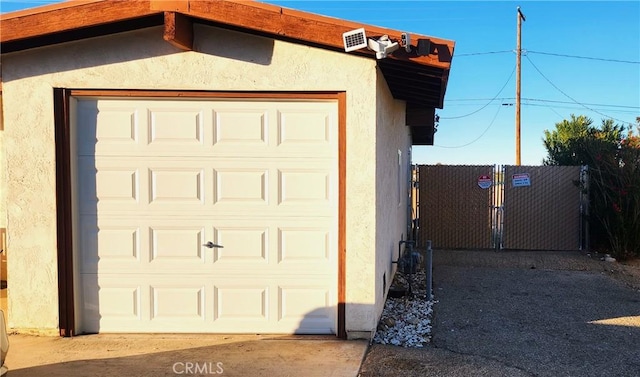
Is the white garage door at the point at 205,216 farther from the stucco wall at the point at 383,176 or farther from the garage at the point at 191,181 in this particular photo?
the stucco wall at the point at 383,176

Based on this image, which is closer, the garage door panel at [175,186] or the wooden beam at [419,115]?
the garage door panel at [175,186]

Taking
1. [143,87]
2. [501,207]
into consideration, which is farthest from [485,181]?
[143,87]

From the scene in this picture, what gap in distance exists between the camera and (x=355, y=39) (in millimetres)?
4602

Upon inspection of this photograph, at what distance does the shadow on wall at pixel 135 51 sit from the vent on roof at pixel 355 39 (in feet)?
2.71

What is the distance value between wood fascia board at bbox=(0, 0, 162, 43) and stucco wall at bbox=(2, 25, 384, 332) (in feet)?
0.98

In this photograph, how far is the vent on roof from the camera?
4.56 m

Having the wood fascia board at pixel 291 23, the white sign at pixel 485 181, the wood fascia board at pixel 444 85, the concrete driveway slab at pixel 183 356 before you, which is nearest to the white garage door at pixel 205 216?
the concrete driveway slab at pixel 183 356

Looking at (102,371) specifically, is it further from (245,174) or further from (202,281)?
(245,174)

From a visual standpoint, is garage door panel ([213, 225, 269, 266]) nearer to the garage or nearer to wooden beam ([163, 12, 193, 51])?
the garage

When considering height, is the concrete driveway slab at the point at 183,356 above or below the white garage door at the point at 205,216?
below

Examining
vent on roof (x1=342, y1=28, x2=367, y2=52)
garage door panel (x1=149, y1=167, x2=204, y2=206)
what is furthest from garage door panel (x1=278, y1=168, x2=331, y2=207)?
vent on roof (x1=342, y1=28, x2=367, y2=52)

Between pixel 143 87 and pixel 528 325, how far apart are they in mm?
5168

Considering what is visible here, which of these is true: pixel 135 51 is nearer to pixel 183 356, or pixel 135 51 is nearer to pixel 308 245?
pixel 308 245

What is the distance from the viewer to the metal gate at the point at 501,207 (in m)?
11.6
